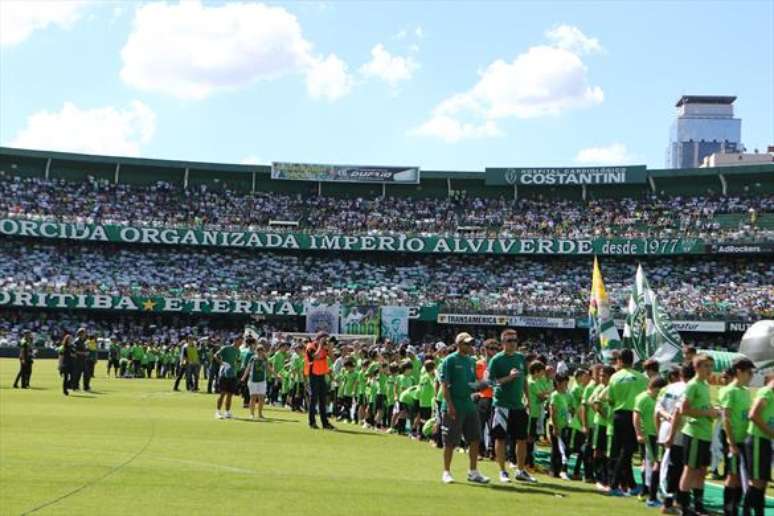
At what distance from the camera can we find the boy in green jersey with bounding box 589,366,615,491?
1208cm

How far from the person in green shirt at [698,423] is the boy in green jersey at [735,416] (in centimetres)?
18

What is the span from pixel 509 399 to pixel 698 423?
3.01m

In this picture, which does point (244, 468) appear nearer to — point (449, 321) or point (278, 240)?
point (449, 321)

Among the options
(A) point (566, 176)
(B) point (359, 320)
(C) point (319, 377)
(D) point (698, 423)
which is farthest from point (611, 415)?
(A) point (566, 176)

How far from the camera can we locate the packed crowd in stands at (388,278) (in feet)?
182

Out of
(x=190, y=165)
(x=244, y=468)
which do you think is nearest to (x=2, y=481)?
(x=244, y=468)

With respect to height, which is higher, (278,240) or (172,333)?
(278,240)

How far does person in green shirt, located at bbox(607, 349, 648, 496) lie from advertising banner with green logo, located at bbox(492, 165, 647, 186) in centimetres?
5345

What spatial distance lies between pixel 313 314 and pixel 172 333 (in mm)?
11593

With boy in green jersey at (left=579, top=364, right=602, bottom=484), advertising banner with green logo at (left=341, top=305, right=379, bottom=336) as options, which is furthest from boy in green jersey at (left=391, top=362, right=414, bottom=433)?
advertising banner with green logo at (left=341, top=305, right=379, bottom=336)

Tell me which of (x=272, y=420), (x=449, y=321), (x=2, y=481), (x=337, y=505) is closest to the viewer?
(x=337, y=505)

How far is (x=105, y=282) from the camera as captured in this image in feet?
193

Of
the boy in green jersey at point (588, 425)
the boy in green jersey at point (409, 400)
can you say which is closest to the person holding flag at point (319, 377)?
the boy in green jersey at point (409, 400)

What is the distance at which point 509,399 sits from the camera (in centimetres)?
1207
